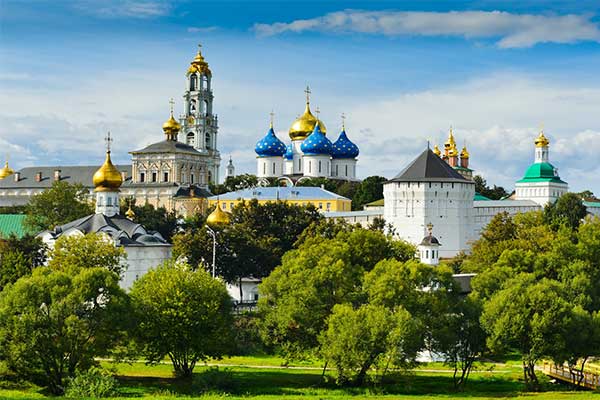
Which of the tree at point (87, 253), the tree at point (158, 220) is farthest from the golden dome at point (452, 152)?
the tree at point (87, 253)

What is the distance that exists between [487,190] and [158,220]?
39922mm

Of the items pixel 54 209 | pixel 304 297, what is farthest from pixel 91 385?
pixel 54 209

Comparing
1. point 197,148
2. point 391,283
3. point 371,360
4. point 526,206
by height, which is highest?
point 197,148

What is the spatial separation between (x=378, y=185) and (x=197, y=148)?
2151cm

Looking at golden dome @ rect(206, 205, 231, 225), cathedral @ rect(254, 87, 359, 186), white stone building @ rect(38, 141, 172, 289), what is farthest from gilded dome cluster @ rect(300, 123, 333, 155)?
white stone building @ rect(38, 141, 172, 289)

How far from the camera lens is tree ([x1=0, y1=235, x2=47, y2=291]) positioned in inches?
1679

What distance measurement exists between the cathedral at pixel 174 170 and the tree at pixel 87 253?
3199cm

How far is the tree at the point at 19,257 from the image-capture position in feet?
140

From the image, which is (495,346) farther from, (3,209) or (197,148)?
(197,148)

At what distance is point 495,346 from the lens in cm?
3453

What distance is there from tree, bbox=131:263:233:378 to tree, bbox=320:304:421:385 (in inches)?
142

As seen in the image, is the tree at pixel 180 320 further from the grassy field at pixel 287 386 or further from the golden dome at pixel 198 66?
the golden dome at pixel 198 66

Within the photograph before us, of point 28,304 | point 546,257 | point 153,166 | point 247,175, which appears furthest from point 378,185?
point 28,304

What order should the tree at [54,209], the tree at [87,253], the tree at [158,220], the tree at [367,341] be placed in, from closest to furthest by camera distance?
the tree at [367,341]
the tree at [87,253]
the tree at [158,220]
the tree at [54,209]
